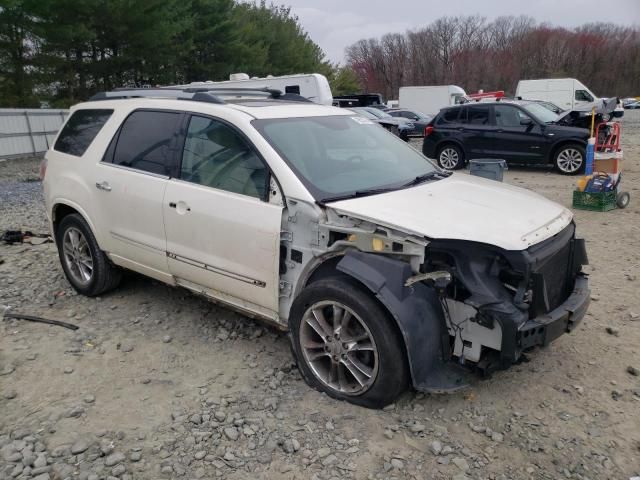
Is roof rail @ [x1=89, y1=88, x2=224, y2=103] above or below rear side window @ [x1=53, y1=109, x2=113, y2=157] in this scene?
above

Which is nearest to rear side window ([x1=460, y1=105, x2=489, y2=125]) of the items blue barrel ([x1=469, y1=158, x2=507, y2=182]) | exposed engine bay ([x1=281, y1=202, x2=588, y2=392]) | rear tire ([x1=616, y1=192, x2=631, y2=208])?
rear tire ([x1=616, y1=192, x2=631, y2=208])

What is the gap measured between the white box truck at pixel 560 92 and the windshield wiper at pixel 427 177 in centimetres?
2672

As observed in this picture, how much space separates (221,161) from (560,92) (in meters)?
29.4

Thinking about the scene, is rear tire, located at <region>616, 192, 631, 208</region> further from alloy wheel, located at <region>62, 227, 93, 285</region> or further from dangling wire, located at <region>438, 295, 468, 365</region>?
alloy wheel, located at <region>62, 227, 93, 285</region>

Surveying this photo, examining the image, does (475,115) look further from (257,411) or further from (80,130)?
(257,411)

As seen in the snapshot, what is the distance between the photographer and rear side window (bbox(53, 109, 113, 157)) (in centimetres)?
476

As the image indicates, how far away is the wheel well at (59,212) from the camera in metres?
5.00

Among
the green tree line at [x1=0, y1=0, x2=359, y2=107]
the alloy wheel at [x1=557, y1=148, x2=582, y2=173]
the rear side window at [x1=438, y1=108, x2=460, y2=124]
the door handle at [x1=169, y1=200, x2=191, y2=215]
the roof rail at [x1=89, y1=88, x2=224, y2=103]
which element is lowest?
the alloy wheel at [x1=557, y1=148, x2=582, y2=173]

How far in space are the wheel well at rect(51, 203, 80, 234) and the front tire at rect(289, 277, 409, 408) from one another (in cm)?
283

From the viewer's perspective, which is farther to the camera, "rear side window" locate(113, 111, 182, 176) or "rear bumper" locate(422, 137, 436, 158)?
"rear bumper" locate(422, 137, 436, 158)

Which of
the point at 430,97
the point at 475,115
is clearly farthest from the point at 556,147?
the point at 430,97

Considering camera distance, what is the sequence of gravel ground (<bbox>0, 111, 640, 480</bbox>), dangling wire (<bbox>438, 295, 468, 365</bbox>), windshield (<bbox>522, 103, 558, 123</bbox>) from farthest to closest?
windshield (<bbox>522, 103, 558, 123</bbox>) < dangling wire (<bbox>438, 295, 468, 365</bbox>) < gravel ground (<bbox>0, 111, 640, 480</bbox>)

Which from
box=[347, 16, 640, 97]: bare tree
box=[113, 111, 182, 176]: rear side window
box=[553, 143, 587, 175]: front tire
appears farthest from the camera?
box=[347, 16, 640, 97]: bare tree

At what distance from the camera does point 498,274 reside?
296cm
